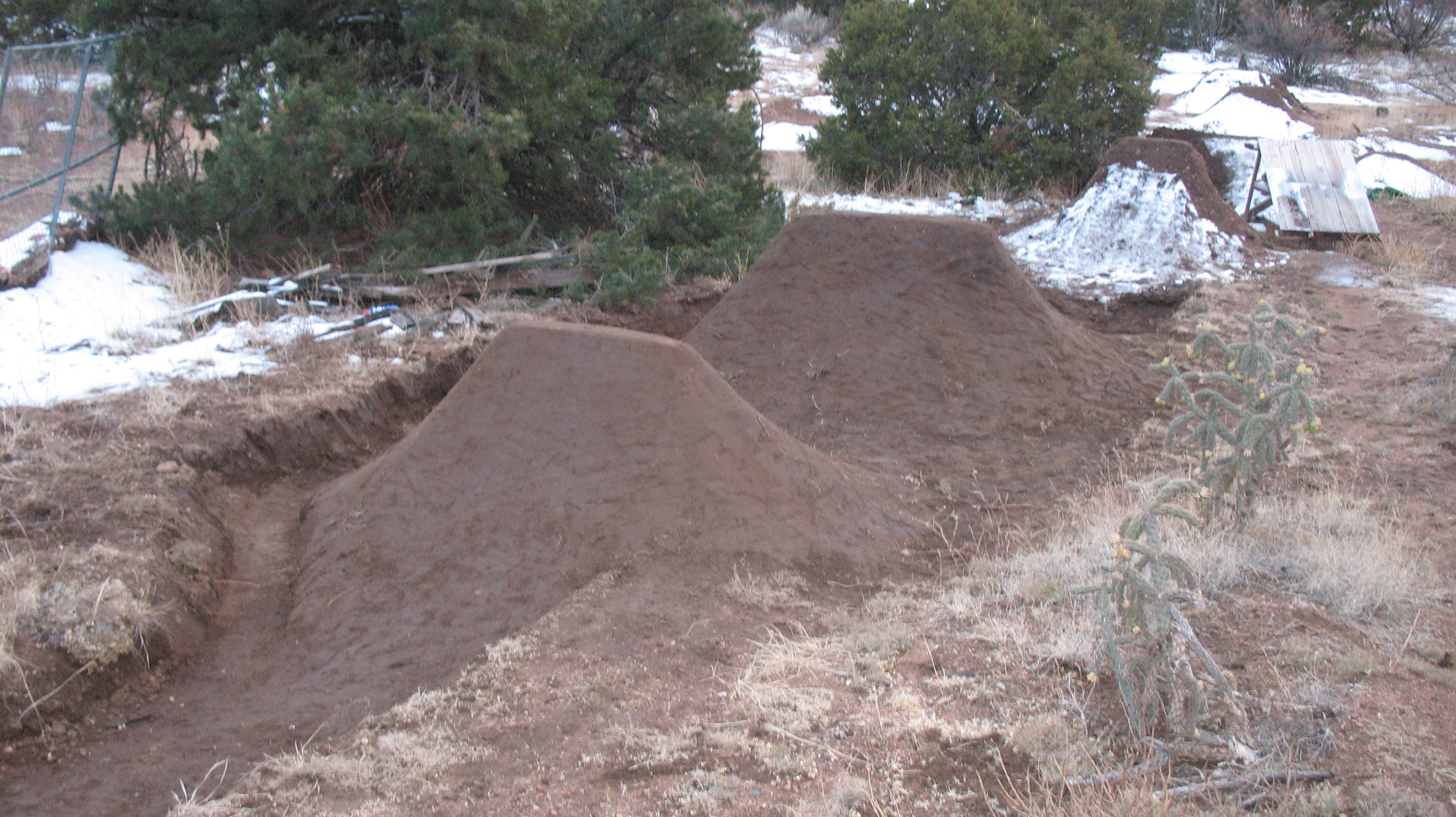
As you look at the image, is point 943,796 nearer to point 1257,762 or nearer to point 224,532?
point 1257,762

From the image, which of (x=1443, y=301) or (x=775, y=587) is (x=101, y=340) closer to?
(x=775, y=587)

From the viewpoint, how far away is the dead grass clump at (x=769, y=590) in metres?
4.02

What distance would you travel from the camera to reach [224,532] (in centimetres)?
477

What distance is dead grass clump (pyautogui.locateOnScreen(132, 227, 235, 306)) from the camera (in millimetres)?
7262

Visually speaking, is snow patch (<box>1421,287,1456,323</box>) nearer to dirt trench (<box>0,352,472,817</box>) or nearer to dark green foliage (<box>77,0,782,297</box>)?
dark green foliage (<box>77,0,782,297</box>)

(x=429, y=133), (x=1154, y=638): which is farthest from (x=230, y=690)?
(x=429, y=133)

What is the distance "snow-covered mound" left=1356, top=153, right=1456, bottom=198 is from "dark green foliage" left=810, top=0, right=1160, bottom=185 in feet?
10.7

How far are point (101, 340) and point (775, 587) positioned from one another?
499 centimetres

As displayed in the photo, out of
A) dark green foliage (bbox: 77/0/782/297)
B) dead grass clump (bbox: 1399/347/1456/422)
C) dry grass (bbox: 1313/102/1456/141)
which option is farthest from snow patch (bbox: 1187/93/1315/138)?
dark green foliage (bbox: 77/0/782/297)

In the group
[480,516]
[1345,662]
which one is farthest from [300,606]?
[1345,662]

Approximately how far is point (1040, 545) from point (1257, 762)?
192cm

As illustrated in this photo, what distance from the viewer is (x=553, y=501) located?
4336 millimetres

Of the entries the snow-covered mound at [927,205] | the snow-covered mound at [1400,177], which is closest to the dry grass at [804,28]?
the snow-covered mound at [927,205]

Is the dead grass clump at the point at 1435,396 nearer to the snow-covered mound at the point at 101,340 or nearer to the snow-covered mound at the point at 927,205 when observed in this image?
the snow-covered mound at the point at 927,205
